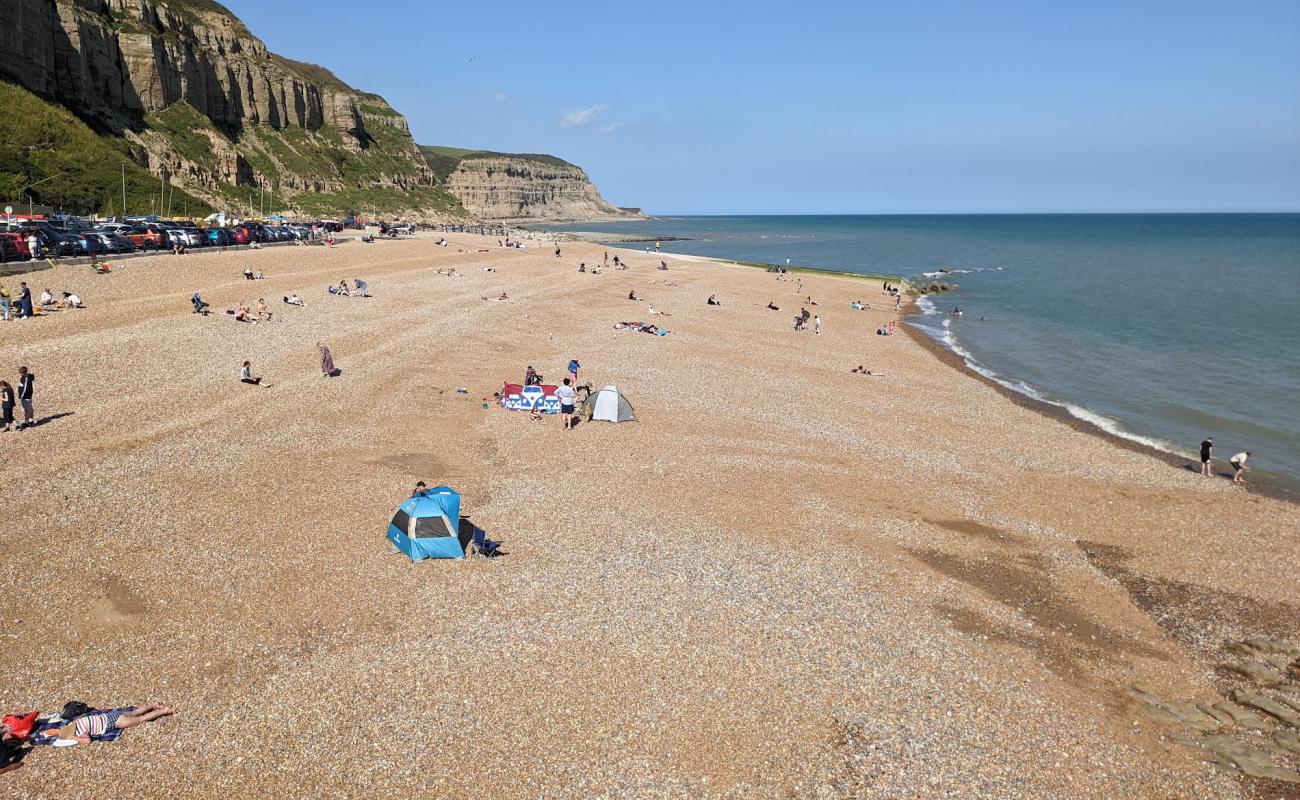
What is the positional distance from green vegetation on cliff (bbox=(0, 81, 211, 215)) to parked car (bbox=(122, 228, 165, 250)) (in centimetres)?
1618

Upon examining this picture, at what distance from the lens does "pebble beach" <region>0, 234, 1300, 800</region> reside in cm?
974

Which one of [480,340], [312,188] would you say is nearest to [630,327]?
[480,340]

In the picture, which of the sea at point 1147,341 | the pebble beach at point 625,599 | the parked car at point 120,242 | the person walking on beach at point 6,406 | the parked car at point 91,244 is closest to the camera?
the pebble beach at point 625,599

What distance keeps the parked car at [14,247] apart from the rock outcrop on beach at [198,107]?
92.7ft

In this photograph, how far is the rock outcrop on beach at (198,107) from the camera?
70.5m

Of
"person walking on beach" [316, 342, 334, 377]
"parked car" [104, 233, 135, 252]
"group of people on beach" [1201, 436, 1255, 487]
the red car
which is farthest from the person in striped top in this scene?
"parked car" [104, 233, 135, 252]

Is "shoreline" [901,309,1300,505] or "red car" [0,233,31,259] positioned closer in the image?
"shoreline" [901,309,1300,505]

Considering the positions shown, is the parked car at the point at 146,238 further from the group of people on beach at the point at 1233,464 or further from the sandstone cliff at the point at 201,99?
the group of people on beach at the point at 1233,464

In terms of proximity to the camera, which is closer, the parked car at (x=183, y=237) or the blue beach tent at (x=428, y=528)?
the blue beach tent at (x=428, y=528)

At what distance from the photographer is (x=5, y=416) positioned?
18.9m

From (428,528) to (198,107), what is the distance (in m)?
105

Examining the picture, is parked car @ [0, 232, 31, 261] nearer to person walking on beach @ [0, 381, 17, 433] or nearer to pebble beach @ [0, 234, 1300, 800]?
pebble beach @ [0, 234, 1300, 800]

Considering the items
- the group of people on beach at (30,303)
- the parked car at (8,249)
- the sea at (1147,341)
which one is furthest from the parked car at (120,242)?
the sea at (1147,341)

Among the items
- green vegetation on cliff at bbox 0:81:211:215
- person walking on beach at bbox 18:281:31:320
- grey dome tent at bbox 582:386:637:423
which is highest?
green vegetation on cliff at bbox 0:81:211:215
